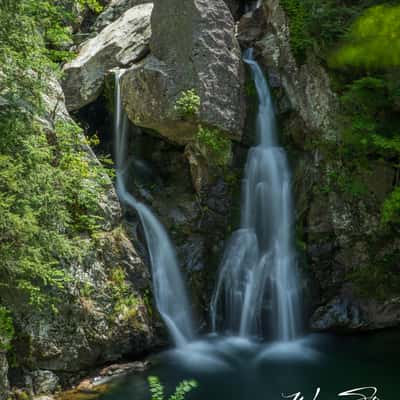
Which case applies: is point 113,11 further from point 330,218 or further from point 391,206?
point 391,206

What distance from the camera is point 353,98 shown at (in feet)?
29.1

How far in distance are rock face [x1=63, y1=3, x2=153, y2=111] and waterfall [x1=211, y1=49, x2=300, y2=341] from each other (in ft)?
11.4

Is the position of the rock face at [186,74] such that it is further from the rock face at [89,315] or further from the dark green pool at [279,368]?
the dark green pool at [279,368]

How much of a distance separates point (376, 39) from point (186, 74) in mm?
4185

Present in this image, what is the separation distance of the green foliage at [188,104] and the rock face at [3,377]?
19.4 ft

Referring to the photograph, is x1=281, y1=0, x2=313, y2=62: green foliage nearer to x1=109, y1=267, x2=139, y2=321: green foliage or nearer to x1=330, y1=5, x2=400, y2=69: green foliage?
x1=330, y1=5, x2=400, y2=69: green foliage

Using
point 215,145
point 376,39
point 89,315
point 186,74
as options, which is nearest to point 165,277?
point 89,315

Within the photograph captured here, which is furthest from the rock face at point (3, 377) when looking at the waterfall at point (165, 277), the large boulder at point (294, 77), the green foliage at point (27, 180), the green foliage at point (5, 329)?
the large boulder at point (294, 77)

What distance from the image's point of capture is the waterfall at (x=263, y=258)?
9273 mm

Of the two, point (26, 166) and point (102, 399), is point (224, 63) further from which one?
point (102, 399)

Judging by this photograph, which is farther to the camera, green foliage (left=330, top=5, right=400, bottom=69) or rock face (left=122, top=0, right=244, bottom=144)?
rock face (left=122, top=0, right=244, bottom=144)

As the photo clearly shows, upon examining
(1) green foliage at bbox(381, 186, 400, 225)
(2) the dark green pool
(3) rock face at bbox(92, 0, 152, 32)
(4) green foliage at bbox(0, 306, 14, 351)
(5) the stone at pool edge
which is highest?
(3) rock face at bbox(92, 0, 152, 32)

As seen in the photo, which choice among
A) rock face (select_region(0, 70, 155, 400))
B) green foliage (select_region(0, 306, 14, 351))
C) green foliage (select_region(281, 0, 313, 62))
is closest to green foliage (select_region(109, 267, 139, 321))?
rock face (select_region(0, 70, 155, 400))

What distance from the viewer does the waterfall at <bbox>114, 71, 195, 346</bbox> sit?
354 inches
